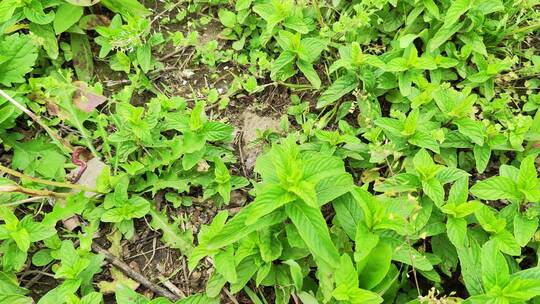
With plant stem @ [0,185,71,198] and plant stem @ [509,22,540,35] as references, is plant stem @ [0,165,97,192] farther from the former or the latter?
plant stem @ [509,22,540,35]

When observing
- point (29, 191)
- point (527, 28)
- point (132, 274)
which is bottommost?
point (132, 274)

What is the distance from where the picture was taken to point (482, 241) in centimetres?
221

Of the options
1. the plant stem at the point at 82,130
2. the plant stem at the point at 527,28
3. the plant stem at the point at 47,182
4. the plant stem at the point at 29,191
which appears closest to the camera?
the plant stem at the point at 29,191

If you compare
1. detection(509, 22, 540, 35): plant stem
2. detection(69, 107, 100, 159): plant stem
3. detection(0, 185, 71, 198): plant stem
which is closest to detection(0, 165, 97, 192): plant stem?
detection(0, 185, 71, 198): plant stem

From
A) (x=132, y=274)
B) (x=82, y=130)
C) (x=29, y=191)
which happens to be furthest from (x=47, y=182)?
(x=132, y=274)

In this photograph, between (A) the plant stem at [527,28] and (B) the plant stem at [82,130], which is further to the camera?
(A) the plant stem at [527,28]

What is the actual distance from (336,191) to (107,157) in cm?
138

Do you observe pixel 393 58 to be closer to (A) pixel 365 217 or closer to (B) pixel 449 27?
(B) pixel 449 27

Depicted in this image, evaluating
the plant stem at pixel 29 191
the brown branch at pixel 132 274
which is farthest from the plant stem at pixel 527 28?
the plant stem at pixel 29 191

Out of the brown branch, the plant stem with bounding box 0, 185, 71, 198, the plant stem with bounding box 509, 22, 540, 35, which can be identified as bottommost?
the brown branch

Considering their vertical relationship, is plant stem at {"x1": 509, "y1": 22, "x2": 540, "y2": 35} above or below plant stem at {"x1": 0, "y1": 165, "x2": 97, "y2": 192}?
above

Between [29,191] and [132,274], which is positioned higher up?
[29,191]

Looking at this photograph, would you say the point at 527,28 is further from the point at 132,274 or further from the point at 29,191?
the point at 29,191

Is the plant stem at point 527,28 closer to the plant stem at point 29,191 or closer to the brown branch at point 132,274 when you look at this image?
the brown branch at point 132,274
